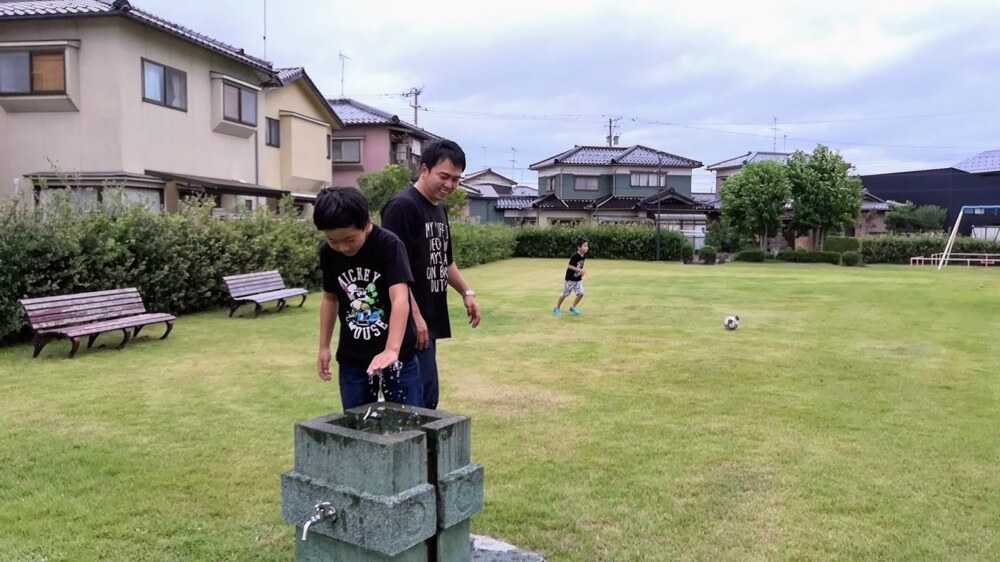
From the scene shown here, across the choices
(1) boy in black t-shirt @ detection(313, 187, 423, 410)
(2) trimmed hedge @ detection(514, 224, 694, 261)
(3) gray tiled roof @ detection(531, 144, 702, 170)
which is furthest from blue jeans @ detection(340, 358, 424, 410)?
(3) gray tiled roof @ detection(531, 144, 702, 170)

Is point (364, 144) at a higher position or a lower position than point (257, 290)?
higher

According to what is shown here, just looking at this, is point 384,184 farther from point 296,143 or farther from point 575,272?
point 575,272

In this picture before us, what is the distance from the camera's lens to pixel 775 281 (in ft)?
65.0

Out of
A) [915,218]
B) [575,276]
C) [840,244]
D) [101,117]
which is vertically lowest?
[575,276]

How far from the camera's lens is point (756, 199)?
113 feet

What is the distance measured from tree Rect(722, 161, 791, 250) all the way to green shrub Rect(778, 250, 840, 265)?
2191 mm

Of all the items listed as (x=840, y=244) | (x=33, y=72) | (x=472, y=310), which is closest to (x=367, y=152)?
(x=33, y=72)

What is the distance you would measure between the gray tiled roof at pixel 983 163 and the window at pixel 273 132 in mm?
43534

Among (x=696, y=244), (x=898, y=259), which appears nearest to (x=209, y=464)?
(x=898, y=259)

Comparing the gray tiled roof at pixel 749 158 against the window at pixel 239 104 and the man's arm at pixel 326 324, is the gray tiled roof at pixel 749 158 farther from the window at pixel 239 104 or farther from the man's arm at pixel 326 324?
the man's arm at pixel 326 324

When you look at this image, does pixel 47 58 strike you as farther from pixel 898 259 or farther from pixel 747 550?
pixel 898 259

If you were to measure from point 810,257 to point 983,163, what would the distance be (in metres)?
23.2

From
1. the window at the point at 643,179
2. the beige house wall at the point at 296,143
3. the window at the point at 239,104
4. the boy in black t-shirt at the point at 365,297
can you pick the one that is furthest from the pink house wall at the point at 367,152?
the boy in black t-shirt at the point at 365,297

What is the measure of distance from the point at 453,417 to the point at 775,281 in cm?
1903
